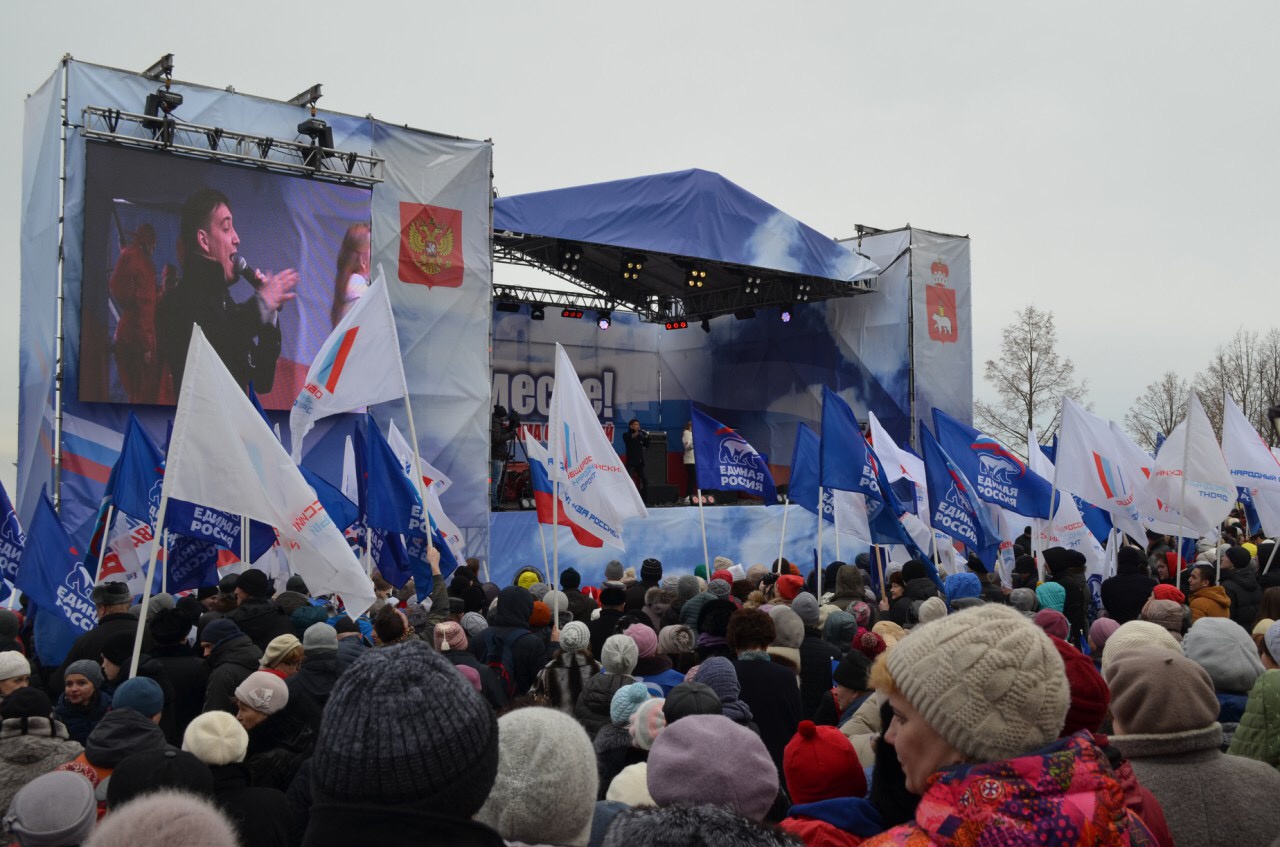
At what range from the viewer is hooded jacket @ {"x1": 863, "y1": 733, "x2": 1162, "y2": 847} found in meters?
1.97

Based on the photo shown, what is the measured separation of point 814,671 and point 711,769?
340 centimetres

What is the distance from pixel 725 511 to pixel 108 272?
36.7ft

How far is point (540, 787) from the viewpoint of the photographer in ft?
8.38

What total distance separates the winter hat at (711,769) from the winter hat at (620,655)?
2259 millimetres

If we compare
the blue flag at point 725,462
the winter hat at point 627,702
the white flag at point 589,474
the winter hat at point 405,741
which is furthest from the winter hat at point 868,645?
the blue flag at point 725,462

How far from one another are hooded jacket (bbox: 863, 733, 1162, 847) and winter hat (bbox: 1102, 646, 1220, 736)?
115cm

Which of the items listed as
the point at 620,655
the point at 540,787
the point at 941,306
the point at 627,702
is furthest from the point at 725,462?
the point at 941,306

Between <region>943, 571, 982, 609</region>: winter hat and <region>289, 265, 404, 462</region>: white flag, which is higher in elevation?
<region>289, 265, 404, 462</region>: white flag

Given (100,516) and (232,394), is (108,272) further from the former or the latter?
(232,394)

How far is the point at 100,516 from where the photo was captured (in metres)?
9.95

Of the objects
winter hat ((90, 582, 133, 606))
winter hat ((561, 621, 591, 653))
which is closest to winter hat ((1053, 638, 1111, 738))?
winter hat ((561, 621, 591, 653))

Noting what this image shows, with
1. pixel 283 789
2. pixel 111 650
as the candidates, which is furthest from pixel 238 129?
pixel 283 789

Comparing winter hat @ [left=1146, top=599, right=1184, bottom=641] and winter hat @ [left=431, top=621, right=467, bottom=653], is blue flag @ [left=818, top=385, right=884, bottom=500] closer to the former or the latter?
winter hat @ [left=1146, top=599, right=1184, bottom=641]

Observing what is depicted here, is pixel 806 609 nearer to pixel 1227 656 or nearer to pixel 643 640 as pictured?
pixel 643 640
